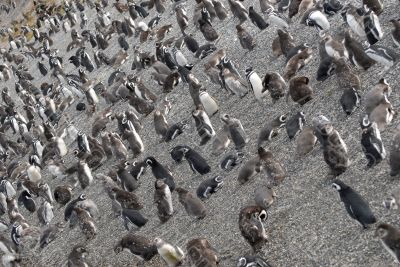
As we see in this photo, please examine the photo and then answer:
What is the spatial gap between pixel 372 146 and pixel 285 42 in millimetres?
8130

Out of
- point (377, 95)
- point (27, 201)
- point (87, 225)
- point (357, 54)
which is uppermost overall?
point (377, 95)

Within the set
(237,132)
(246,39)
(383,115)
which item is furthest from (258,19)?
(383,115)

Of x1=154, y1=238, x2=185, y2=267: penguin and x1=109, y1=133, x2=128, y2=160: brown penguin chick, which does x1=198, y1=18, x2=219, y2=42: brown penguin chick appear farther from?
x1=154, y1=238, x2=185, y2=267: penguin

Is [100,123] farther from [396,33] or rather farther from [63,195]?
[396,33]

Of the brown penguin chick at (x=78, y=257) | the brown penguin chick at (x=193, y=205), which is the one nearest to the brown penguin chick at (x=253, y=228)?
the brown penguin chick at (x=193, y=205)

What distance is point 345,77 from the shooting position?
52.3 feet

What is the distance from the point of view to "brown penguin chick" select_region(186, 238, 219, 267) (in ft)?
41.0

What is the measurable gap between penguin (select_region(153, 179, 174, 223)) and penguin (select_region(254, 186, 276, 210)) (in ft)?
8.77

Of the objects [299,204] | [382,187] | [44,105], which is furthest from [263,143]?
[44,105]

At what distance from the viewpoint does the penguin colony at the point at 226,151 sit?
12492 mm

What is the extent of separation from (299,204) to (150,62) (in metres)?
15.3

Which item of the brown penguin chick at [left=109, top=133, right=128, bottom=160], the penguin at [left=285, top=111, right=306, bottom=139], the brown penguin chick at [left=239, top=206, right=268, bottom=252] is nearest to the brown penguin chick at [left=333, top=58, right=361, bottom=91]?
the penguin at [left=285, top=111, right=306, bottom=139]

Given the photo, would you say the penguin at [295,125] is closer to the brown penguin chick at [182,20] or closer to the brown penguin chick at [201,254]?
the brown penguin chick at [201,254]

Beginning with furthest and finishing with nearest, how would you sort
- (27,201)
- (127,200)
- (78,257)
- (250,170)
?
(27,201)
(127,200)
(78,257)
(250,170)
